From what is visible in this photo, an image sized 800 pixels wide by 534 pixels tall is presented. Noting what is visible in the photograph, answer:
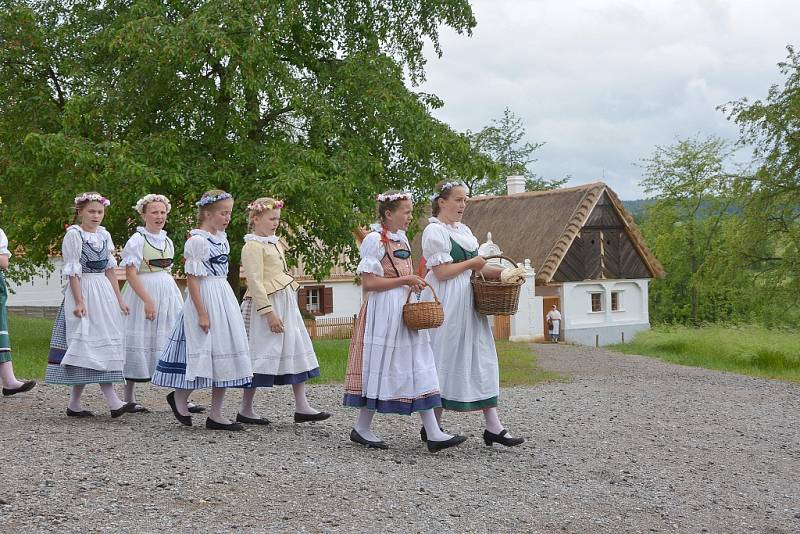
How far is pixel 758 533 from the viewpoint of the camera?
4703 millimetres

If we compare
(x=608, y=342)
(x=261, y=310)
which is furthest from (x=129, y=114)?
(x=608, y=342)

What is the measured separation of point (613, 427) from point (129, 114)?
11422mm

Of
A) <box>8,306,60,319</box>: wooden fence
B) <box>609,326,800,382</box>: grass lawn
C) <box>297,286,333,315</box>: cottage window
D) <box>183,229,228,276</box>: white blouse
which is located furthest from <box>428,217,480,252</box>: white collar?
<box>8,306,60,319</box>: wooden fence

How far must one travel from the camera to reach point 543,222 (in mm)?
34312

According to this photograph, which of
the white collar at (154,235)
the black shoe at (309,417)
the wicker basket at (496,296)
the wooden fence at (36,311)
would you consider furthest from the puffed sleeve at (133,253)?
the wooden fence at (36,311)

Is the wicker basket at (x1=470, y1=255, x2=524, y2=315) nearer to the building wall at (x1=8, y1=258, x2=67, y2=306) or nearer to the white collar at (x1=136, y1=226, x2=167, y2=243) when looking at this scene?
the white collar at (x1=136, y1=226, x2=167, y2=243)

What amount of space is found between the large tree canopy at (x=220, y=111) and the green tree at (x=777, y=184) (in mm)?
8380

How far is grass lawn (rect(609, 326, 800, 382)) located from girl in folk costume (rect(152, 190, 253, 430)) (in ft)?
36.4

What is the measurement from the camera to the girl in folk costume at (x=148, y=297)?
729 cm

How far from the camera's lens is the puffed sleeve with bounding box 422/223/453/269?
6027mm

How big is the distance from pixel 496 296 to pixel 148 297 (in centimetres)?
296

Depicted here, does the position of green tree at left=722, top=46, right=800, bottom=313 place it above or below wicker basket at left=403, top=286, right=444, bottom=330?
above

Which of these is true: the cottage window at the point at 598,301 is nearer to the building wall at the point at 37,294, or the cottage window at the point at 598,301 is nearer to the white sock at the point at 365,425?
the building wall at the point at 37,294

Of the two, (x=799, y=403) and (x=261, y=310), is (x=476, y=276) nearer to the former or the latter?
(x=261, y=310)
